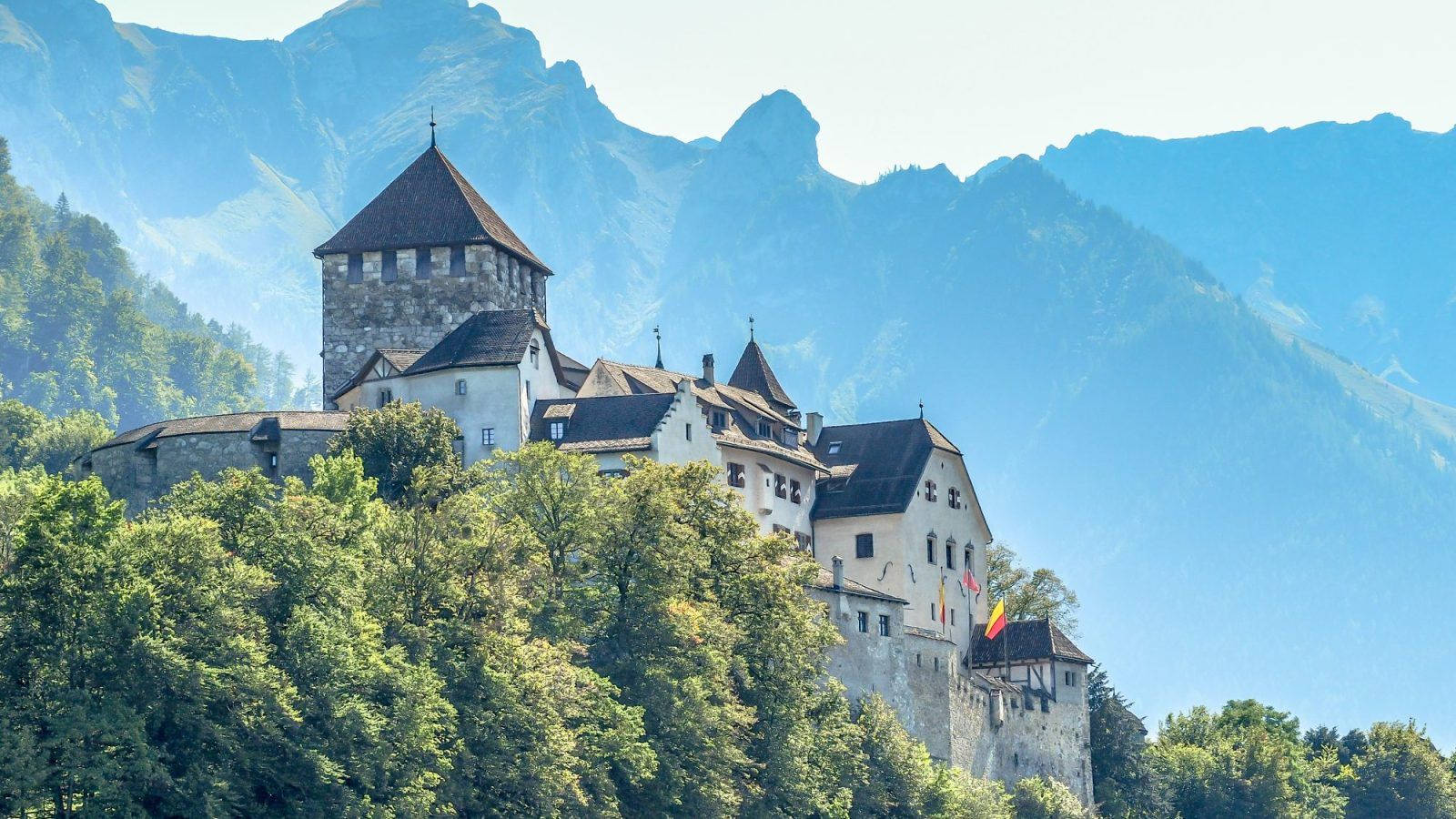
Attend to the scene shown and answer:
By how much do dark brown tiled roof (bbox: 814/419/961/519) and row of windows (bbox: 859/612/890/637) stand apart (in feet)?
32.2

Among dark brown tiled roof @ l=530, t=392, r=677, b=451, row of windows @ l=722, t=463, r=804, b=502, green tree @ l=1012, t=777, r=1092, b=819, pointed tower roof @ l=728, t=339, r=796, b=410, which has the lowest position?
green tree @ l=1012, t=777, r=1092, b=819

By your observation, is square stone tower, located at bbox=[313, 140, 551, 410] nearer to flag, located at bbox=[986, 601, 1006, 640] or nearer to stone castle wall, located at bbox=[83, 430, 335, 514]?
stone castle wall, located at bbox=[83, 430, 335, 514]

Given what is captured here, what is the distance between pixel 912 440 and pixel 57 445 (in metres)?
41.8

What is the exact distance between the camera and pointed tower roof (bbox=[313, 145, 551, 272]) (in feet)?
358

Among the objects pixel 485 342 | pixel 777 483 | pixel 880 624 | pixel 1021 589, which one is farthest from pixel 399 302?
pixel 1021 589

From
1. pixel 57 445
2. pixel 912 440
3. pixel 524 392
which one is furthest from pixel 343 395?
pixel 912 440

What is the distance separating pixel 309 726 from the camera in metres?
67.7

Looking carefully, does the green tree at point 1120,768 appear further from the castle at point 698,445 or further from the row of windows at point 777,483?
the row of windows at point 777,483

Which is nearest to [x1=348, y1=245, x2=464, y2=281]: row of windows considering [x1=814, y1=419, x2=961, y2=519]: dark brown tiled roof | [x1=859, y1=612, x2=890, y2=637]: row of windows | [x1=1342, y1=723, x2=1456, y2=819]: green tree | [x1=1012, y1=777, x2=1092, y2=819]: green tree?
[x1=814, y1=419, x2=961, y2=519]: dark brown tiled roof

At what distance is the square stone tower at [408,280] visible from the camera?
355 ft

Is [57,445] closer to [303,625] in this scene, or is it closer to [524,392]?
[524,392]

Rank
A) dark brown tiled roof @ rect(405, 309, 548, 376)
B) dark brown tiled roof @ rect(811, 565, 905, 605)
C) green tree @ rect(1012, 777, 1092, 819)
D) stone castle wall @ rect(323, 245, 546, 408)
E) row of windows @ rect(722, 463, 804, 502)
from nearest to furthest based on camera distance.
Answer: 1. dark brown tiled roof @ rect(405, 309, 548, 376)
2. dark brown tiled roof @ rect(811, 565, 905, 605)
3. green tree @ rect(1012, 777, 1092, 819)
4. stone castle wall @ rect(323, 245, 546, 408)
5. row of windows @ rect(722, 463, 804, 502)

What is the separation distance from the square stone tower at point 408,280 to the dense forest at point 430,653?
12.7 metres

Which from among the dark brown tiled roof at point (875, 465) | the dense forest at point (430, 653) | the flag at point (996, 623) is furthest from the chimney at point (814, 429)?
the dense forest at point (430, 653)
